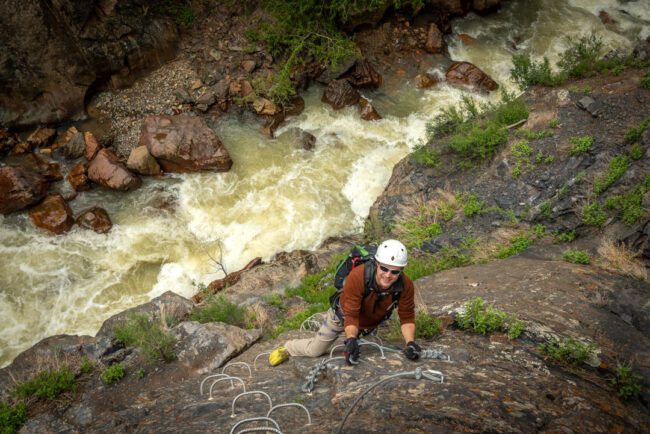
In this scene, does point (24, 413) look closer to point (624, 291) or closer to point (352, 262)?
point (352, 262)

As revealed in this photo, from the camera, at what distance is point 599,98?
8852 millimetres

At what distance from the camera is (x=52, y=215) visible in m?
10.0

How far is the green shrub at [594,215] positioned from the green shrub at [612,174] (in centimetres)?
38

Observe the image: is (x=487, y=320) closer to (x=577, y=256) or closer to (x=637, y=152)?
(x=577, y=256)

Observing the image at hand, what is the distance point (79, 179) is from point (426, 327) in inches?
423

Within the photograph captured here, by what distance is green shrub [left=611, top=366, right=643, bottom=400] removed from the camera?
12.3ft

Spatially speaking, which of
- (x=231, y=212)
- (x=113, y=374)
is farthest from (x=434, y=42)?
(x=113, y=374)

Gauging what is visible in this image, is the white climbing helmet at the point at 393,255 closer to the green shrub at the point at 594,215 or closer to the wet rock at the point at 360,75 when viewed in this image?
the green shrub at the point at 594,215

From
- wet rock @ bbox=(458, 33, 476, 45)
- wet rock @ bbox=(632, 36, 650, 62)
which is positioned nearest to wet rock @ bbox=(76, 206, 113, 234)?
wet rock @ bbox=(458, 33, 476, 45)

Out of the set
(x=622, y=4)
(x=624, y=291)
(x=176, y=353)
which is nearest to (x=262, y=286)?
(x=176, y=353)

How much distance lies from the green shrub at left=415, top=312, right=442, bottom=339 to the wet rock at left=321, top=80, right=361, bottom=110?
10.1 meters

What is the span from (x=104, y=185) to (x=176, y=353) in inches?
297

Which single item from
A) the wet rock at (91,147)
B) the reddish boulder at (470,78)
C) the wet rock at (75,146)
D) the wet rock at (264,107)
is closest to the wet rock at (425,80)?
the reddish boulder at (470,78)

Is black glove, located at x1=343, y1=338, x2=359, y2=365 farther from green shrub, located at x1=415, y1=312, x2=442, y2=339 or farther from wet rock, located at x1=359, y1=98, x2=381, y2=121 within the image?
wet rock, located at x1=359, y1=98, x2=381, y2=121
